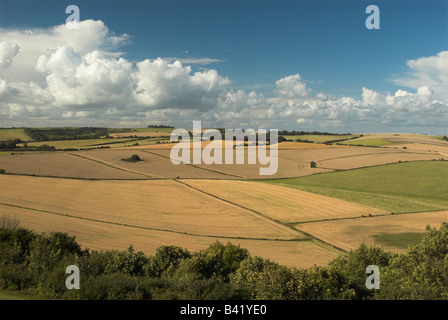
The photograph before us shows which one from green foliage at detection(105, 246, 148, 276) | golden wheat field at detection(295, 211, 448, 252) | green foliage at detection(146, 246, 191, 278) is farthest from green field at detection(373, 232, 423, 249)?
green foliage at detection(105, 246, 148, 276)

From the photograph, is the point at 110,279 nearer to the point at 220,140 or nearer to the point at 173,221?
the point at 173,221

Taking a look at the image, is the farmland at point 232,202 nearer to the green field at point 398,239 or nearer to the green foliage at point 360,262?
the green field at point 398,239

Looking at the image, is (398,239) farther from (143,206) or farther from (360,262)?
(143,206)

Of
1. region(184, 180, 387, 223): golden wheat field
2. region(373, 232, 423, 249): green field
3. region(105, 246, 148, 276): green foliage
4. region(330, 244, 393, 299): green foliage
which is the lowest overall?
region(373, 232, 423, 249): green field

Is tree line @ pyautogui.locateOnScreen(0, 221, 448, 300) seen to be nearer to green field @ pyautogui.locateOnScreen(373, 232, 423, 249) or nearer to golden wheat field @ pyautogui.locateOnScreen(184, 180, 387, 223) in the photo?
green field @ pyautogui.locateOnScreen(373, 232, 423, 249)

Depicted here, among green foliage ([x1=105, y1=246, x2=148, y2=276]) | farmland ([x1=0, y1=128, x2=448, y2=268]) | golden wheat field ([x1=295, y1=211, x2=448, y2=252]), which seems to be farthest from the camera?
golden wheat field ([x1=295, y1=211, x2=448, y2=252])

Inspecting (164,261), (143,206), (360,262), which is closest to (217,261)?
(164,261)
